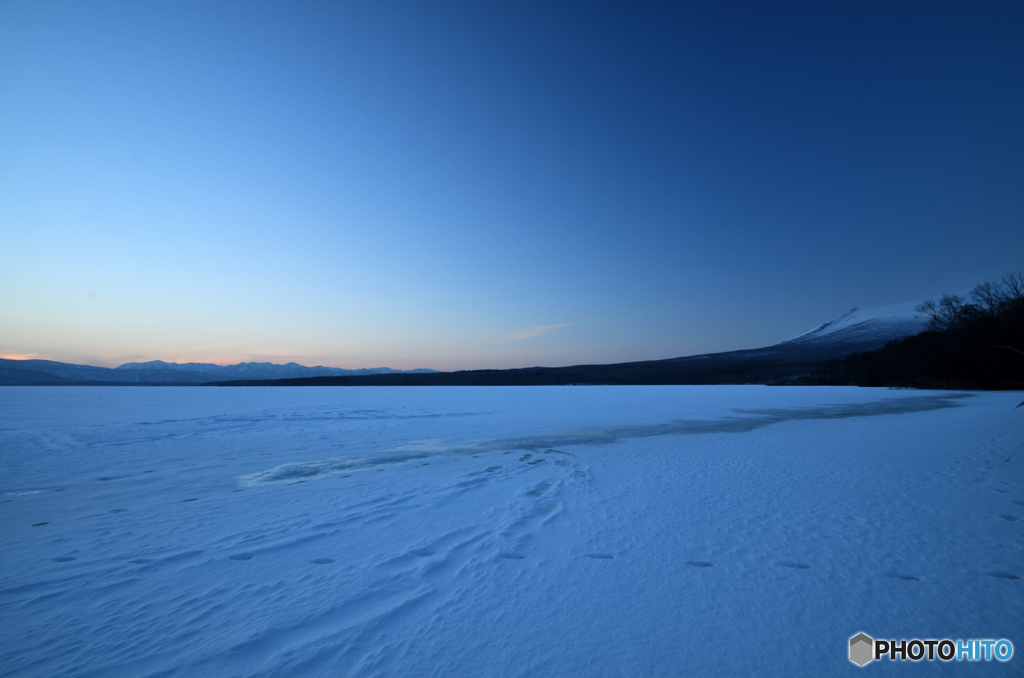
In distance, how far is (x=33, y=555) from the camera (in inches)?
141

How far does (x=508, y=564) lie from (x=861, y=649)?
2180 mm

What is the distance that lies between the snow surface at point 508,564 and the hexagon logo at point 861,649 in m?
0.09

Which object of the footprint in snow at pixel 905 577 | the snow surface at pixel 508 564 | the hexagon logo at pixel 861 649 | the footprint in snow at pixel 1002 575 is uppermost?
the footprint in snow at pixel 1002 575

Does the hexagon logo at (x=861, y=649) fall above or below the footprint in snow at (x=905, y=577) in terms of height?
below

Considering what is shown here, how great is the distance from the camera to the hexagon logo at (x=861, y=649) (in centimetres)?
220

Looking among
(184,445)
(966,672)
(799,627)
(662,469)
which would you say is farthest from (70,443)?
(966,672)

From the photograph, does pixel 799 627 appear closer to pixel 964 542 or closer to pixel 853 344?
pixel 964 542

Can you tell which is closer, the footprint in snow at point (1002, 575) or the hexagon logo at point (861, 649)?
the hexagon logo at point (861, 649)

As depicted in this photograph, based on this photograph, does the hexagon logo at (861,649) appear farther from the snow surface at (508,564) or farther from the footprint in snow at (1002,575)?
the footprint in snow at (1002,575)

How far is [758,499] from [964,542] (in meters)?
1.65

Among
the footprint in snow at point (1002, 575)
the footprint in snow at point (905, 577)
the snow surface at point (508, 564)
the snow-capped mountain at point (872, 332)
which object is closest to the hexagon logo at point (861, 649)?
the snow surface at point (508, 564)

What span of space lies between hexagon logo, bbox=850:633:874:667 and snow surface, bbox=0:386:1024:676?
0.09 m

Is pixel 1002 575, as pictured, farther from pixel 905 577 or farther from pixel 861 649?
pixel 861 649

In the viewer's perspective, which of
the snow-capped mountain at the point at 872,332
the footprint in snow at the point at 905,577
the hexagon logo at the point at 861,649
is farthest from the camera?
the snow-capped mountain at the point at 872,332
